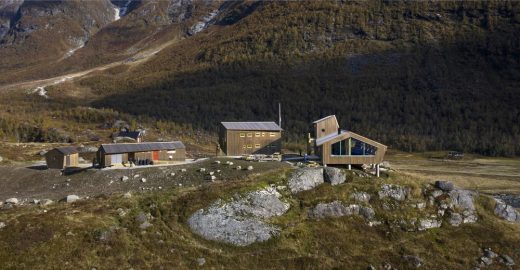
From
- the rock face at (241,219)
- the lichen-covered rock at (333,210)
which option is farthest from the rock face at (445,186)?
the rock face at (241,219)

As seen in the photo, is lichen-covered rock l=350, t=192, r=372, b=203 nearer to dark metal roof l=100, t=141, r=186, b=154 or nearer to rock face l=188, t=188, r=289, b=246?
rock face l=188, t=188, r=289, b=246

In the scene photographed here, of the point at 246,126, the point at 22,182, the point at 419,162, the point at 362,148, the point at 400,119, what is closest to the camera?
the point at 362,148

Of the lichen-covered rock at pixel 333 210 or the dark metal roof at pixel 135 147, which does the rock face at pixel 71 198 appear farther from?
the lichen-covered rock at pixel 333 210

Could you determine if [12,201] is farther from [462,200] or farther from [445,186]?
[462,200]

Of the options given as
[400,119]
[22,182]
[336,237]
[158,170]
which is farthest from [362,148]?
[400,119]

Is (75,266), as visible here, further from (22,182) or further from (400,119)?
(400,119)

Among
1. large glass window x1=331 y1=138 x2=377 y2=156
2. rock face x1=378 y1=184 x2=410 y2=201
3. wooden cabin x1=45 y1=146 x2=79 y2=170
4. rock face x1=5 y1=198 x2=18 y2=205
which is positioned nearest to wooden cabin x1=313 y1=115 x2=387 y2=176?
large glass window x1=331 y1=138 x2=377 y2=156
